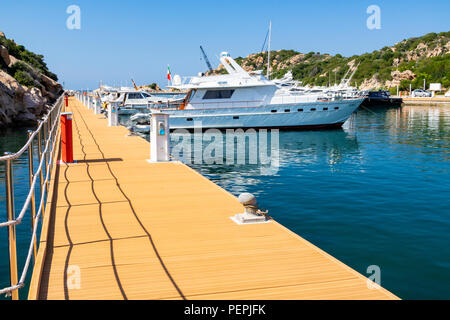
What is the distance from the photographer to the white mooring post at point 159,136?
1130 cm

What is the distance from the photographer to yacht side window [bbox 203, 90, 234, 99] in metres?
29.5

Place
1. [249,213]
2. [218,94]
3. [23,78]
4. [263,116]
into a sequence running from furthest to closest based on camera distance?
1. [23,78]
2. [263,116]
3. [218,94]
4. [249,213]

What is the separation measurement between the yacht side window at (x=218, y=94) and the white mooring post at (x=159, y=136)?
59.3ft

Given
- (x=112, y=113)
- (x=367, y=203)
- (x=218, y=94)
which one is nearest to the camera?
(x=367, y=203)

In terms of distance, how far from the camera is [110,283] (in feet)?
14.0

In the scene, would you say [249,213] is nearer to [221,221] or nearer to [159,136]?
[221,221]

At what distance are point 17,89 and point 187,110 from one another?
1118 cm

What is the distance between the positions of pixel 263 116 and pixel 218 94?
334 centimetres

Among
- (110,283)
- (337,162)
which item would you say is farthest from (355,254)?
(337,162)

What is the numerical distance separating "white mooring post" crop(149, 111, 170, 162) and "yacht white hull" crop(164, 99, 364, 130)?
57.3 feet

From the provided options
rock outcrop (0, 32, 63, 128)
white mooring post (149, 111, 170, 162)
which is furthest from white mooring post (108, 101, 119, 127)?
white mooring post (149, 111, 170, 162)

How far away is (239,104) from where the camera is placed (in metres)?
29.8

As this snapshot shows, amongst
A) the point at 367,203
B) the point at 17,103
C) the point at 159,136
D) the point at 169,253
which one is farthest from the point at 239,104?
the point at 169,253
